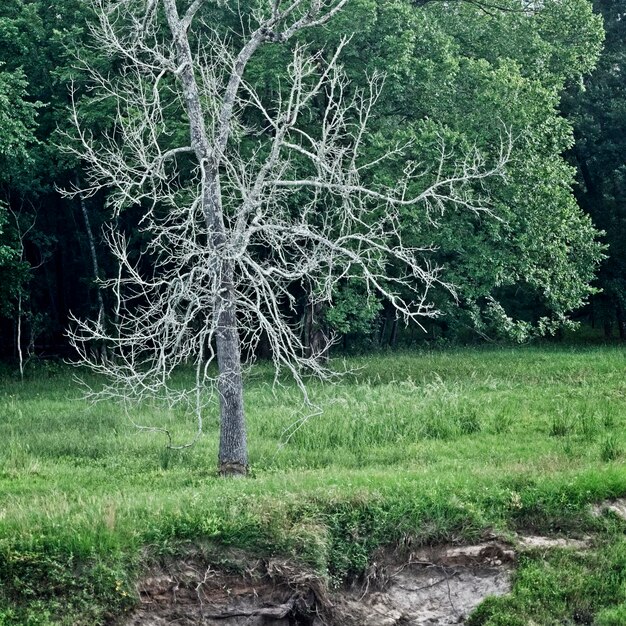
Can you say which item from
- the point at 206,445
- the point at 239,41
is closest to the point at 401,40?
the point at 239,41

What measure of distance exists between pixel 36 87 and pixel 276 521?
2045cm

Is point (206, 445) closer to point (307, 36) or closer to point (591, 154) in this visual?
point (307, 36)

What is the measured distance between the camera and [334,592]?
11781mm

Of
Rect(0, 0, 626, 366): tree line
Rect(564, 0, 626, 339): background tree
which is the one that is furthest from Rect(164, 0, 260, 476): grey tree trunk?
Rect(564, 0, 626, 339): background tree

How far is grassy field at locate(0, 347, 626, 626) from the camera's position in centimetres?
1091

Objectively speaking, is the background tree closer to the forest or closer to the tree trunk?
the forest

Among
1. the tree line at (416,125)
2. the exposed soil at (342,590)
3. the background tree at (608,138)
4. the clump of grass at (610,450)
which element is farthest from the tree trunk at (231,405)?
the background tree at (608,138)

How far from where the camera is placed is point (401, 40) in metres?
24.5

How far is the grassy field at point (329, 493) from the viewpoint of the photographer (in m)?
10.9

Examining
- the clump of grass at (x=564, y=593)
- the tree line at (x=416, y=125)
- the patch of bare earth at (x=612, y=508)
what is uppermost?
the tree line at (x=416, y=125)

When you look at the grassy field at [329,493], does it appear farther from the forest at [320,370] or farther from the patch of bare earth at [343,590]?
the patch of bare earth at [343,590]

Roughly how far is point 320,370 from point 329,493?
6.71 ft

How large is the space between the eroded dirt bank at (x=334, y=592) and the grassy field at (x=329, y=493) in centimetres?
21

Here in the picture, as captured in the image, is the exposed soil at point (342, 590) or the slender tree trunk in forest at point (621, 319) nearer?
the exposed soil at point (342, 590)
